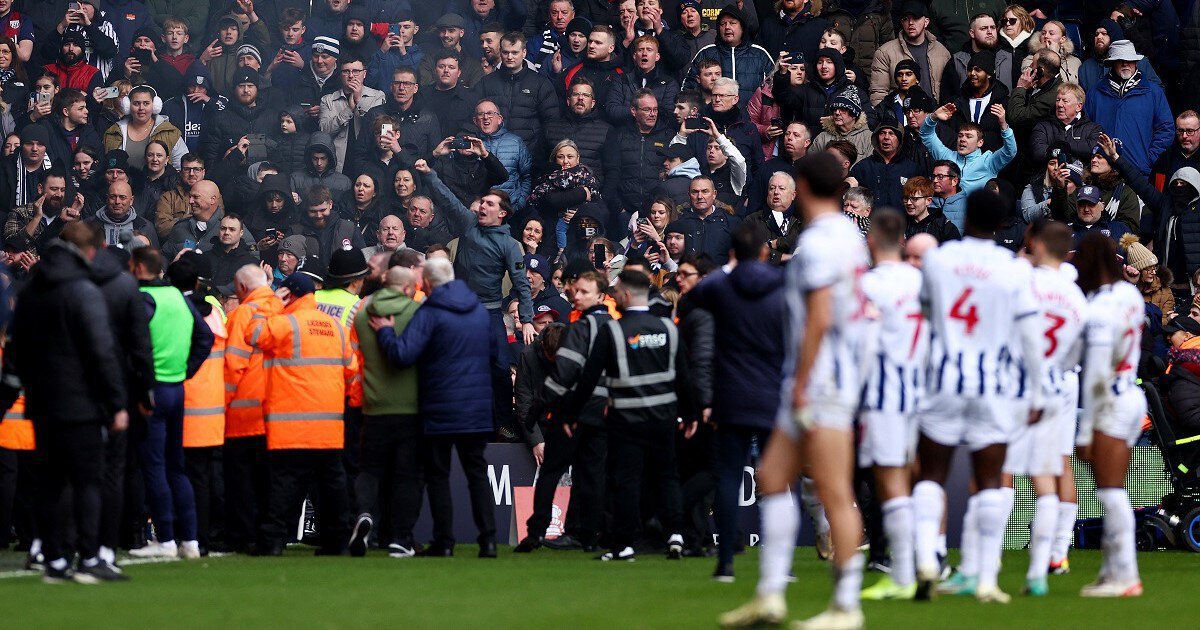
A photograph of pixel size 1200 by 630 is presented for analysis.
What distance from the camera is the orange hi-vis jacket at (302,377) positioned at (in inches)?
535

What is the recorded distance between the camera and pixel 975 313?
30.4ft

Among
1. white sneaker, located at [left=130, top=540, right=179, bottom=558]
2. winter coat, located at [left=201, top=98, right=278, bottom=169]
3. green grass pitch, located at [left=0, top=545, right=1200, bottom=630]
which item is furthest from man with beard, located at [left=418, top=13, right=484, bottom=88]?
green grass pitch, located at [left=0, top=545, right=1200, bottom=630]

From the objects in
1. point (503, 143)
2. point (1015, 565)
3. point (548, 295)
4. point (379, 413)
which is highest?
point (503, 143)

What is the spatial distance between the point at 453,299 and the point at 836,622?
6695 mm

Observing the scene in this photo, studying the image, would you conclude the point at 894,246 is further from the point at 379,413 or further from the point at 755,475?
the point at 755,475

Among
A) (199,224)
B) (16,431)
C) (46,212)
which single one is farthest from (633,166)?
(16,431)

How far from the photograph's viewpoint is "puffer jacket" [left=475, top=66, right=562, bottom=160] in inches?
818

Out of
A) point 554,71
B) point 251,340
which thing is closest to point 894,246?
point 251,340

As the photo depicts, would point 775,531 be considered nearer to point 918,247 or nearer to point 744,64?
point 918,247

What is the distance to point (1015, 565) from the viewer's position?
13477 mm

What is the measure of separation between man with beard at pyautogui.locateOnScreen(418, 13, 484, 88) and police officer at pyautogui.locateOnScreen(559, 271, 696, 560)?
28.8 feet

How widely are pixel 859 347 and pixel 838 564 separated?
0.95 meters

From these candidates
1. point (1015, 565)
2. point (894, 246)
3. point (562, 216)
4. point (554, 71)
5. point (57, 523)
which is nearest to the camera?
point (894, 246)

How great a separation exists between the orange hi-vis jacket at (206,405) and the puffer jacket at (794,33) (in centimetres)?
898
